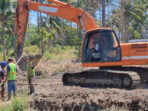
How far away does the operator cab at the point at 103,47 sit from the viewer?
11.8m

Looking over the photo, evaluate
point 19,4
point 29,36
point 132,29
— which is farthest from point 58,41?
point 19,4

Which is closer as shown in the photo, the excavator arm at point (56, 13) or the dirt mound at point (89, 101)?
the dirt mound at point (89, 101)

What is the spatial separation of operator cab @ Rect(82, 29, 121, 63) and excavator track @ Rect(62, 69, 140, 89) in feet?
1.69

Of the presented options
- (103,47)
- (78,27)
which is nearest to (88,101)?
(103,47)

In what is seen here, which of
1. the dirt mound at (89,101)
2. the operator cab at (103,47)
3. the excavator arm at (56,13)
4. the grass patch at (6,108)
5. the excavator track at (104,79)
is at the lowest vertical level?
the grass patch at (6,108)

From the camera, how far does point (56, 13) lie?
14.6m

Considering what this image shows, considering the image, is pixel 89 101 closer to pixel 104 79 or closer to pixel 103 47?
Answer: pixel 104 79

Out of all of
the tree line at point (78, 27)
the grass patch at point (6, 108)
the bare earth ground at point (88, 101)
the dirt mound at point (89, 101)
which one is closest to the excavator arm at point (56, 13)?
the tree line at point (78, 27)

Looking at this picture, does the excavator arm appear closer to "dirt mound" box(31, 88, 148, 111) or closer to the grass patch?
"dirt mound" box(31, 88, 148, 111)

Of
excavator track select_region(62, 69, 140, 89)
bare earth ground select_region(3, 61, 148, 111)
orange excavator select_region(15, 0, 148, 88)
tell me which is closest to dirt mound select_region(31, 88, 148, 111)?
bare earth ground select_region(3, 61, 148, 111)

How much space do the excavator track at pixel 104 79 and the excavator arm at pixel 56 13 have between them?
7.76 feet

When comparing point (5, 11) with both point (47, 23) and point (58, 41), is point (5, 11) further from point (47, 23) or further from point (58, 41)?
point (58, 41)

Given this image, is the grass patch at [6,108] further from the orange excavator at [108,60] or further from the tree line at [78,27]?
the tree line at [78,27]

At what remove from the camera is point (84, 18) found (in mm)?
13914
